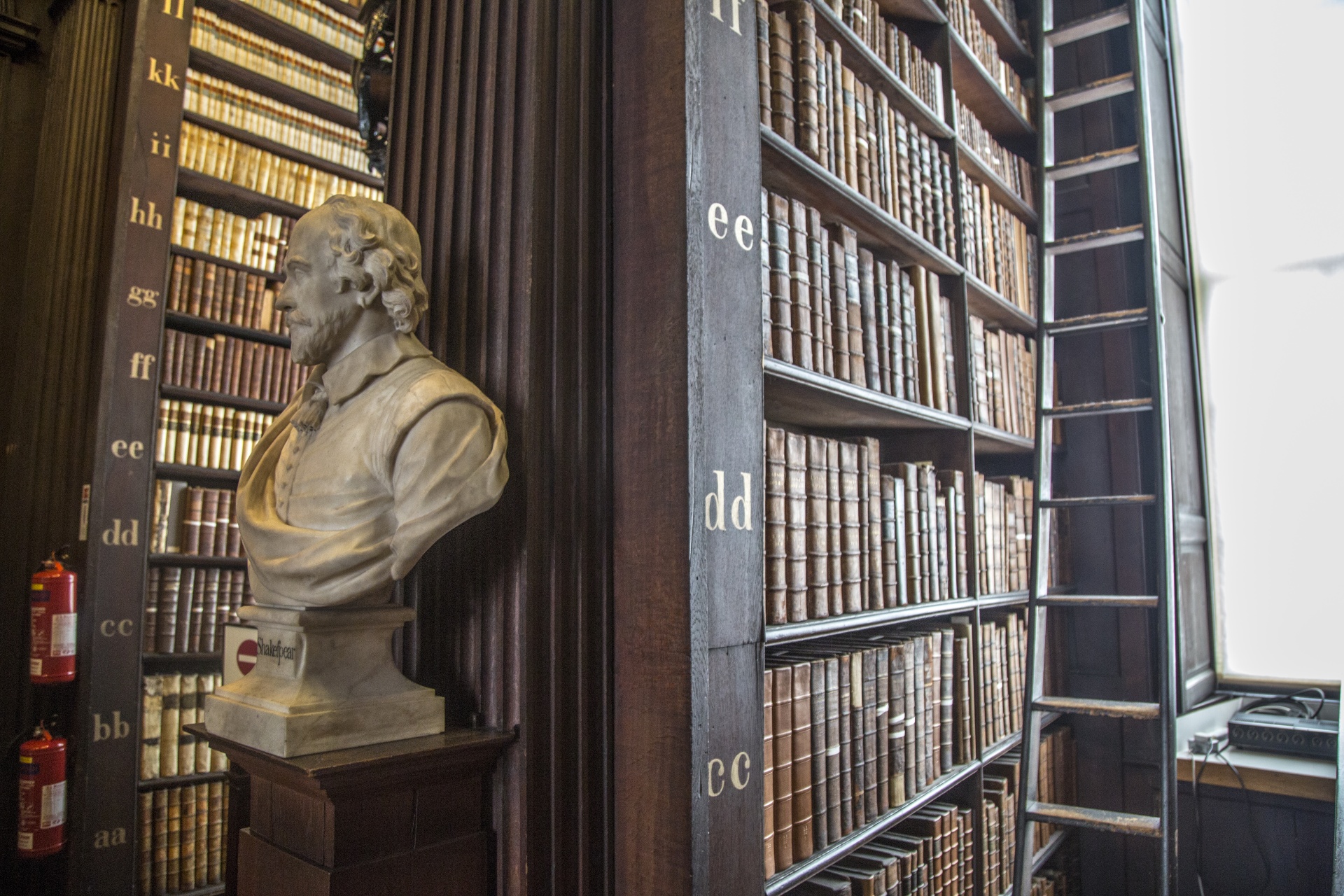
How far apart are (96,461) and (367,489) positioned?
5.60 ft

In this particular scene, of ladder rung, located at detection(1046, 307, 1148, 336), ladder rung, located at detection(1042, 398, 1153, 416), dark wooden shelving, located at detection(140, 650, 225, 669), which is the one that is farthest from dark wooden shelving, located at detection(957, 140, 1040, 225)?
dark wooden shelving, located at detection(140, 650, 225, 669)

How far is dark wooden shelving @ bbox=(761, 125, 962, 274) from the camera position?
1.55m

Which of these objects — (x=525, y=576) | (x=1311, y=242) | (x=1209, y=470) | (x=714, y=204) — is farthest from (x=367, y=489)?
(x=1311, y=242)

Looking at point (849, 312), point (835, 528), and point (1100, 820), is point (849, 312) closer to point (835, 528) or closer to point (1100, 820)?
point (835, 528)

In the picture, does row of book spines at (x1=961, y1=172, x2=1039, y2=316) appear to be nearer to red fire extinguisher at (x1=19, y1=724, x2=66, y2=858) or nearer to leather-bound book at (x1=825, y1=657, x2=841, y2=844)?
leather-bound book at (x1=825, y1=657, x2=841, y2=844)

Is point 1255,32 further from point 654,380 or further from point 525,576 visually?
point 525,576

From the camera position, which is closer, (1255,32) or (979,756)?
(979,756)

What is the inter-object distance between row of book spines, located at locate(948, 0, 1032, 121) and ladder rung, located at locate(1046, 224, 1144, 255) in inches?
25.0

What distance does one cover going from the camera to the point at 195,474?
256 cm

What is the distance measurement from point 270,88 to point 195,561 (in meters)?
1.66

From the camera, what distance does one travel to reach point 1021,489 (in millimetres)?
2525

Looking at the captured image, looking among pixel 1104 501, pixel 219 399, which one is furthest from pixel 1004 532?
→ pixel 219 399

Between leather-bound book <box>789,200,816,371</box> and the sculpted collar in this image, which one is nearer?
the sculpted collar

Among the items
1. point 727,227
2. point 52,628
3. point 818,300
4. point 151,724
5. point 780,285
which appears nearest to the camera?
point 727,227
